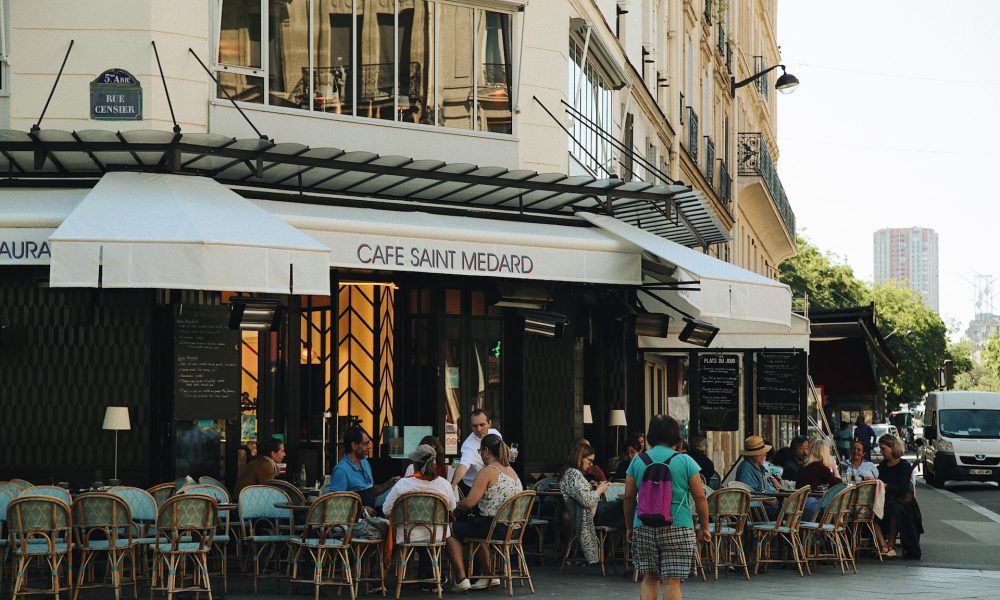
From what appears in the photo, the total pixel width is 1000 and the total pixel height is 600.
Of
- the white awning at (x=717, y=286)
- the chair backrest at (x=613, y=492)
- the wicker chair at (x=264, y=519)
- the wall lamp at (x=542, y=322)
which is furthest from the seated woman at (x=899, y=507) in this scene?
the wicker chair at (x=264, y=519)

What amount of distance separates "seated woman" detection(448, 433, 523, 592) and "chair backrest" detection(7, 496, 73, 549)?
3.41 metres

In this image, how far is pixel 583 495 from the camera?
13789 millimetres

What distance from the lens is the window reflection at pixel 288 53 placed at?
48.0 feet

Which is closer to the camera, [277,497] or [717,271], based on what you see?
[277,497]

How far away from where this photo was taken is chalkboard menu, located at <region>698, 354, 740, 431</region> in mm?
22781

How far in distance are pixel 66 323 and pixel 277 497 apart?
3132mm

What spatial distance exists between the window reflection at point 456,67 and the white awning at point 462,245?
1.27 meters

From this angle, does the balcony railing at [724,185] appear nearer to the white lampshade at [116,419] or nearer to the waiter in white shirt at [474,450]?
the waiter in white shirt at [474,450]

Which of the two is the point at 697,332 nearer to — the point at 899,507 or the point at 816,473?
the point at 816,473

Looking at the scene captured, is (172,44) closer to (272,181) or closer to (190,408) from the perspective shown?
(272,181)

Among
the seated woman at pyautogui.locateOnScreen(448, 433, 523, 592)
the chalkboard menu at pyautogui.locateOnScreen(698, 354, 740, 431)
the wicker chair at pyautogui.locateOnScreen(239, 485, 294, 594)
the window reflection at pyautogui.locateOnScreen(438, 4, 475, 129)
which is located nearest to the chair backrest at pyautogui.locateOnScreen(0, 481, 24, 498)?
the wicker chair at pyautogui.locateOnScreen(239, 485, 294, 594)

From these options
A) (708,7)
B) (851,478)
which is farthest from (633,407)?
(708,7)

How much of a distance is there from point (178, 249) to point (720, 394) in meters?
13.3

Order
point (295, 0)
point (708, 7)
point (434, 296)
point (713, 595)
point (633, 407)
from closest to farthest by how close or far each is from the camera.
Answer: point (713, 595), point (295, 0), point (434, 296), point (633, 407), point (708, 7)
